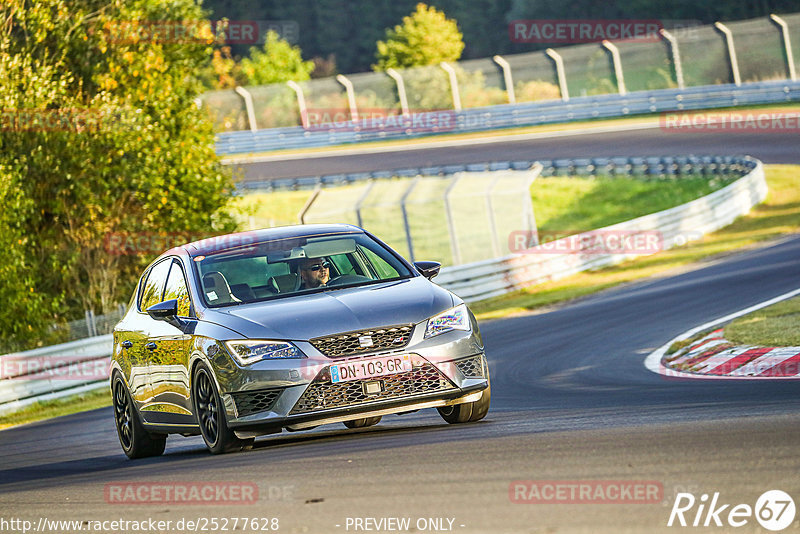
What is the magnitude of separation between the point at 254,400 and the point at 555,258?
18679mm

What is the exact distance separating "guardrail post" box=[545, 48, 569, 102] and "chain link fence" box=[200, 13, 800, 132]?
4 centimetres

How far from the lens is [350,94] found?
5241 cm

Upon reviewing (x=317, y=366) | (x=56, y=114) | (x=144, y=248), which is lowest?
(x=144, y=248)

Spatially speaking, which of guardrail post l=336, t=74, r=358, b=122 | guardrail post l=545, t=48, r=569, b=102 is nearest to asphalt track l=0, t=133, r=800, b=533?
guardrail post l=545, t=48, r=569, b=102

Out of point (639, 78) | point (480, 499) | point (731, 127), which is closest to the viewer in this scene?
point (480, 499)

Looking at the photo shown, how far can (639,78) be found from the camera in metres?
47.6

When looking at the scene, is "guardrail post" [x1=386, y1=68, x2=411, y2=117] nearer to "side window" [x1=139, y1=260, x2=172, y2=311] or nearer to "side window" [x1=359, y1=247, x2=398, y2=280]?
"side window" [x1=139, y1=260, x2=172, y2=311]

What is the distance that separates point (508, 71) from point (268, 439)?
136 ft

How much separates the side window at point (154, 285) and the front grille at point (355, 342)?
7.99 feet

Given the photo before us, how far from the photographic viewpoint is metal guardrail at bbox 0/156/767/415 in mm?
19297

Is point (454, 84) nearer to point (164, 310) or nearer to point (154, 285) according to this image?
point (154, 285)

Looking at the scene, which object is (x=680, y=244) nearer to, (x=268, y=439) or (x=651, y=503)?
(x=268, y=439)

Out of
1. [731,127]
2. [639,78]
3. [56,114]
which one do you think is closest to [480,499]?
[56,114]

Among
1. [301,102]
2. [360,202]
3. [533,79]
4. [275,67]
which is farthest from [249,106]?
[360,202]
